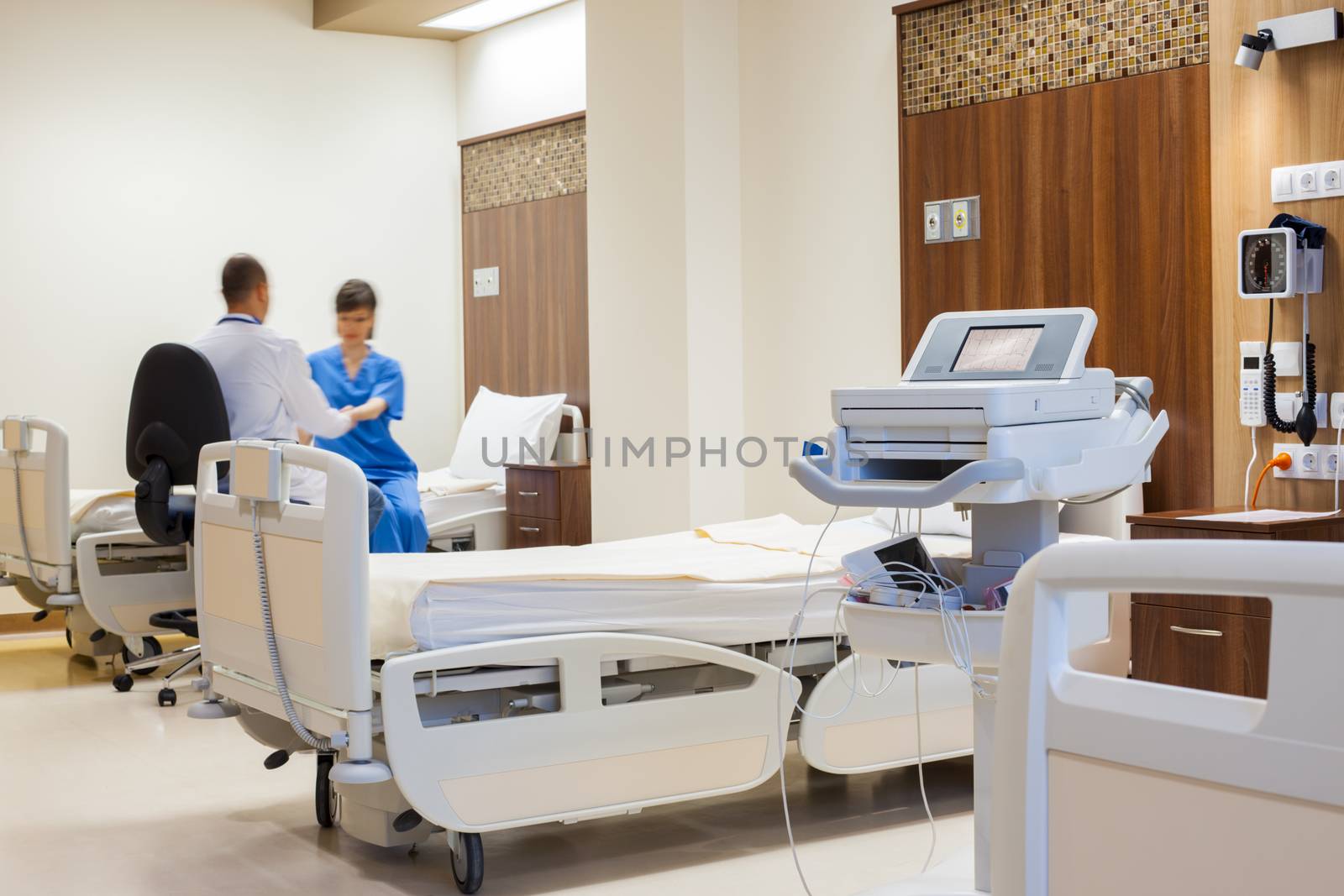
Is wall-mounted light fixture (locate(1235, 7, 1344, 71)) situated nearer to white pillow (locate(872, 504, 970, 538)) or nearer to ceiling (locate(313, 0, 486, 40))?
white pillow (locate(872, 504, 970, 538))

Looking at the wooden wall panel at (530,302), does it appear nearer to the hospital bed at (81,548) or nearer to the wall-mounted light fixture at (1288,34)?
the hospital bed at (81,548)

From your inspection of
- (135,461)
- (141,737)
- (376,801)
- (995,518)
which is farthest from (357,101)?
(995,518)

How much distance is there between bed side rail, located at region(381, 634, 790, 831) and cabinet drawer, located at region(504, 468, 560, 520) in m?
2.88

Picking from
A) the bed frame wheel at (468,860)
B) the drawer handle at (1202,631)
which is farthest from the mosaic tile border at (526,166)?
the bed frame wheel at (468,860)

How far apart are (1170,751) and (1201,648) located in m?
2.74

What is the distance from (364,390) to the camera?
5441mm

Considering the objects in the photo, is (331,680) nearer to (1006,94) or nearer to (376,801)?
(376,801)

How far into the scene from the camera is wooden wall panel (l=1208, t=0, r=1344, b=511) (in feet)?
12.5

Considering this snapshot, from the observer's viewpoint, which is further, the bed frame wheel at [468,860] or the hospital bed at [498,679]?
the bed frame wheel at [468,860]

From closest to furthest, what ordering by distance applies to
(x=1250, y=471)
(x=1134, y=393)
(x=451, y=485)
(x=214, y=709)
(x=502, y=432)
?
(x=1134, y=393), (x=214, y=709), (x=1250, y=471), (x=451, y=485), (x=502, y=432)

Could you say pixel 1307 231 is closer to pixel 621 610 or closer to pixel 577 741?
pixel 621 610

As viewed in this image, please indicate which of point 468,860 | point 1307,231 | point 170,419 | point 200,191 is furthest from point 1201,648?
point 200,191

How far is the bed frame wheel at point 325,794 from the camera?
371cm

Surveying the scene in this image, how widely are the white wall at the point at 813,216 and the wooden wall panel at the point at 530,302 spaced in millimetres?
1418
